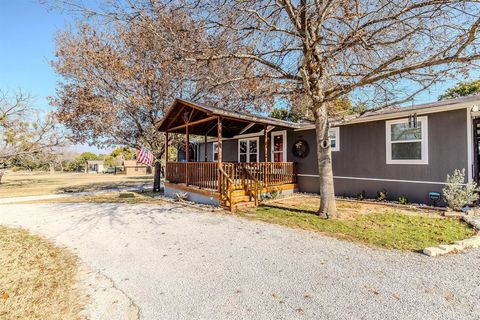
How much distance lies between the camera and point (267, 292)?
275 cm

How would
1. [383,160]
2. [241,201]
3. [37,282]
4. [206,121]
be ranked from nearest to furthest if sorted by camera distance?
[37,282] < [241,201] < [383,160] < [206,121]

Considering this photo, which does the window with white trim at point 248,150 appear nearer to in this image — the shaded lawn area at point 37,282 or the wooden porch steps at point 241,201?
the wooden porch steps at point 241,201

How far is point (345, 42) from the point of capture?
5.15 meters

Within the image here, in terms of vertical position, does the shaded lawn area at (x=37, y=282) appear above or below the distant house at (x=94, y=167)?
below

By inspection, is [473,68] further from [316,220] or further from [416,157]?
[316,220]

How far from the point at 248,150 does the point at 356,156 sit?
5.59 meters

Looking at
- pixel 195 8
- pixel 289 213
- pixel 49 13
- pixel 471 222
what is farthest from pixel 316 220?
pixel 49 13

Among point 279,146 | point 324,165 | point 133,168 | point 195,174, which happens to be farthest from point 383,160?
point 133,168

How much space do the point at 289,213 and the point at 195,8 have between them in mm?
5670

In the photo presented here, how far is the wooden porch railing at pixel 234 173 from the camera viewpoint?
832 cm

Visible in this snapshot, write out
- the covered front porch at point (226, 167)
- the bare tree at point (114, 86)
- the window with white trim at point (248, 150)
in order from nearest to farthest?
the covered front porch at point (226, 167) < the bare tree at point (114, 86) < the window with white trim at point (248, 150)

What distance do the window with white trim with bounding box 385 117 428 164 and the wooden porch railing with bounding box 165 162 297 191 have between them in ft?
12.8

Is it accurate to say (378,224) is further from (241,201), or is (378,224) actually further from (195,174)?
(195,174)

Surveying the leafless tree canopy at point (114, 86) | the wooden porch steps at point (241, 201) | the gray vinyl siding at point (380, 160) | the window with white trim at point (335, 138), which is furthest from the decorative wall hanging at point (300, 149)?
the wooden porch steps at point (241, 201)
